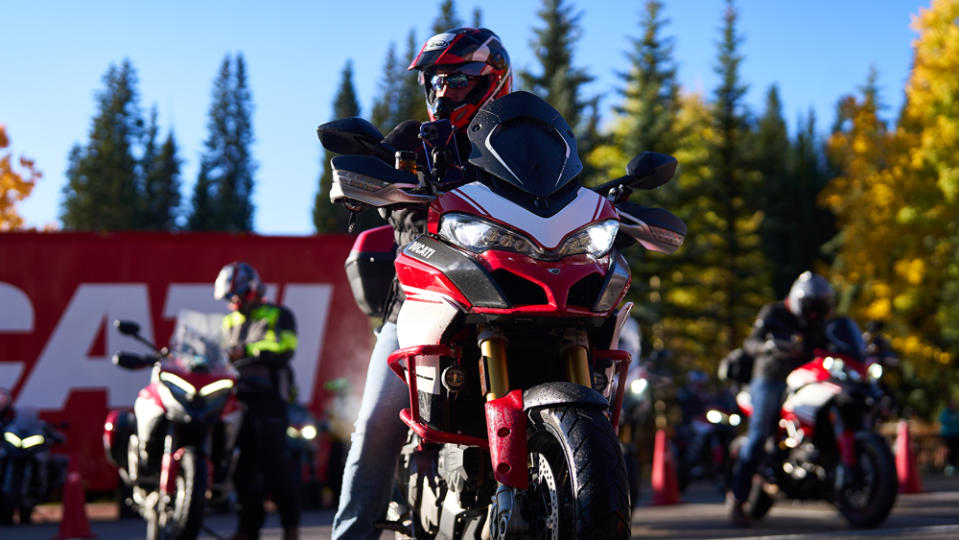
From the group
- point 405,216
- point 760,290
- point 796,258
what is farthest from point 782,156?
point 405,216

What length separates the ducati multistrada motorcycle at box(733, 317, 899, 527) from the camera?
369 inches

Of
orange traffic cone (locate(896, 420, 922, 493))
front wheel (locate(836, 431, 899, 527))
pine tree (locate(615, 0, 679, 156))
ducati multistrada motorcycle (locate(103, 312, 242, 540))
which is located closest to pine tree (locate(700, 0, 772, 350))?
pine tree (locate(615, 0, 679, 156))

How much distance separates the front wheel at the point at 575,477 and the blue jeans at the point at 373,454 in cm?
77

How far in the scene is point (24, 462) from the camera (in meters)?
13.4

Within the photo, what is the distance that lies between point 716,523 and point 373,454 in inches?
277

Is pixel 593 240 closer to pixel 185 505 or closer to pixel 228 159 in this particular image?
pixel 185 505

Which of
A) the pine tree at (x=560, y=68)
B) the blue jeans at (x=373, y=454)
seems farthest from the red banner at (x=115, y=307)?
the pine tree at (x=560, y=68)

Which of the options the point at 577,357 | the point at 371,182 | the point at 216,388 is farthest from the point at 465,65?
the point at 216,388

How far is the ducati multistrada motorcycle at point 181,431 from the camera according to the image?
768 centimetres

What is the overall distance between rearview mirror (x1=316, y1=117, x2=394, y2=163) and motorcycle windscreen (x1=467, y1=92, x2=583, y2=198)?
0.32 m

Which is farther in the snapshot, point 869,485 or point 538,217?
point 869,485

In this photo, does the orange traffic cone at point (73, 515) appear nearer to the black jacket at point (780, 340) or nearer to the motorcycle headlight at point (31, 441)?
the motorcycle headlight at point (31, 441)

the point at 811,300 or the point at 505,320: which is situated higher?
the point at 811,300

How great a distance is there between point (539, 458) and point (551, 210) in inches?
30.2
